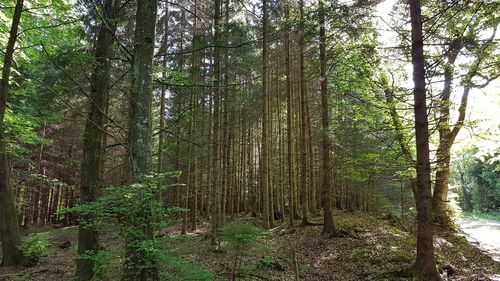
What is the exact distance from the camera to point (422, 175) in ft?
21.2

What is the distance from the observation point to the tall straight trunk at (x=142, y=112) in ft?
13.4

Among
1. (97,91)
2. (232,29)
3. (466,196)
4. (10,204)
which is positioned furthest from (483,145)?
(466,196)

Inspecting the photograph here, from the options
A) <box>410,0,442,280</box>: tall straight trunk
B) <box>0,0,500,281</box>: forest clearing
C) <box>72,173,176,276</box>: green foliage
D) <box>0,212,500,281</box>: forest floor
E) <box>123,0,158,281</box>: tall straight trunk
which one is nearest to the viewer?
<box>72,173,176,276</box>: green foliage

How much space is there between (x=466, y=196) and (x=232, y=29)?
216 ft

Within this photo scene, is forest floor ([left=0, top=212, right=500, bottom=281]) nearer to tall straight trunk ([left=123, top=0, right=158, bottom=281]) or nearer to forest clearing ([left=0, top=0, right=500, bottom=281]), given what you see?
forest clearing ([left=0, top=0, right=500, bottom=281])

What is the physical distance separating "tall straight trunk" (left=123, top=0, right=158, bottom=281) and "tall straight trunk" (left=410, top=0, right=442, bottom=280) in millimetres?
5351

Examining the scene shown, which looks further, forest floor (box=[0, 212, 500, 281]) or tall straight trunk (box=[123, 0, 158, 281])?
forest floor (box=[0, 212, 500, 281])

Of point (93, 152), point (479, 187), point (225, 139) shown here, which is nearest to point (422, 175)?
point (225, 139)

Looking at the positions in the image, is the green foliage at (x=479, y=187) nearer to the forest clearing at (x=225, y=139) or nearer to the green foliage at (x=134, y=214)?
the forest clearing at (x=225, y=139)

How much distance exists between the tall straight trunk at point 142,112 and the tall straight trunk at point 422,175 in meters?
5.35

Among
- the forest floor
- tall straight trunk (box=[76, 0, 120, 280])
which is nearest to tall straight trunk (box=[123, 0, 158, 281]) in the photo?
the forest floor

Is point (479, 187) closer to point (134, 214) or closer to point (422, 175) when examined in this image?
point (422, 175)

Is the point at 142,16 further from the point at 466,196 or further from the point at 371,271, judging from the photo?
the point at 466,196

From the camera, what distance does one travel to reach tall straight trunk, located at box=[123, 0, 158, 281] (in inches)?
161
